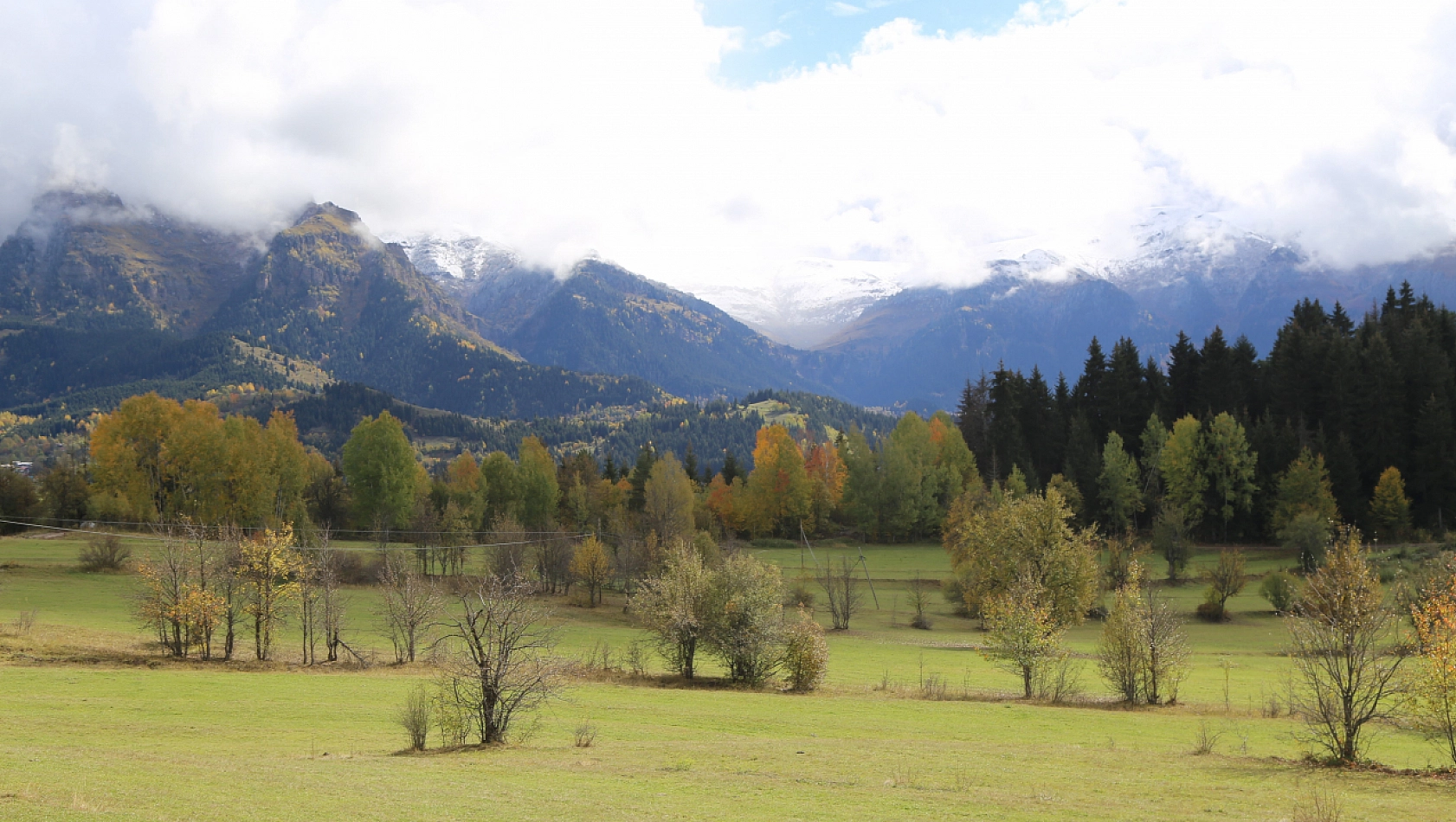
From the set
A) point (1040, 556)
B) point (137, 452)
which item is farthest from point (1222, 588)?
point (137, 452)

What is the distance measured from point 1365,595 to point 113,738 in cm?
4165

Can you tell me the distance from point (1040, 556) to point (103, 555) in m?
79.1

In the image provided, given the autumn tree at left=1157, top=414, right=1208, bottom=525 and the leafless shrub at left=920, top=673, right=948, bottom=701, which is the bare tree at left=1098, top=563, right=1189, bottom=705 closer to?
the leafless shrub at left=920, top=673, right=948, bottom=701

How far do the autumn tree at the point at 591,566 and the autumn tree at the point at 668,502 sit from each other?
33.9 ft

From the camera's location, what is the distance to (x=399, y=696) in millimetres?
39750

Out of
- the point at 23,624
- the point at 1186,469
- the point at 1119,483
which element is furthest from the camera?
the point at 1119,483

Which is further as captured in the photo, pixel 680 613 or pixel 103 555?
pixel 103 555

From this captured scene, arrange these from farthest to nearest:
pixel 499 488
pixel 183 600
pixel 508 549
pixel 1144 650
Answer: pixel 499 488 → pixel 508 549 → pixel 183 600 → pixel 1144 650

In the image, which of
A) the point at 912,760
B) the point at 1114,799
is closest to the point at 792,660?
the point at 912,760

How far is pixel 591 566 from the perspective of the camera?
285 feet

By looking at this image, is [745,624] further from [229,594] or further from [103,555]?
[103,555]

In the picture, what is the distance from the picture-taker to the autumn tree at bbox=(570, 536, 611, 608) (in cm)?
8675

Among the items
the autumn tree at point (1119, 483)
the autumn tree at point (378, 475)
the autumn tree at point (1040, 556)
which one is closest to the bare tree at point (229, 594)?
the autumn tree at point (1040, 556)

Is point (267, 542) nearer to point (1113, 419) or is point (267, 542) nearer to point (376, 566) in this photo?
point (376, 566)
